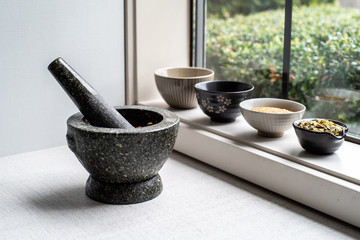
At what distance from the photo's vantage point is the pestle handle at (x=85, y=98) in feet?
4.28

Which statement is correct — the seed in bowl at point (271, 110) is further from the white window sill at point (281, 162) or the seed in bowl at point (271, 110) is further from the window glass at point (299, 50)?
the window glass at point (299, 50)

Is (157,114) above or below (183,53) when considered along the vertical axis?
below

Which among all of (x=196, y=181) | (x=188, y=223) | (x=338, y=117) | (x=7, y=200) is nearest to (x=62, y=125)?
(x=7, y=200)

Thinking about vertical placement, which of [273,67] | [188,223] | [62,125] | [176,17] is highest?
[176,17]

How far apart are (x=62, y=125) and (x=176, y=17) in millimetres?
619

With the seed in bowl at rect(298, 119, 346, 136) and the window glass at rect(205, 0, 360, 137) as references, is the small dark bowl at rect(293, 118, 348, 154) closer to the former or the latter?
the seed in bowl at rect(298, 119, 346, 136)

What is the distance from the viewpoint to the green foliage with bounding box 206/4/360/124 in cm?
163

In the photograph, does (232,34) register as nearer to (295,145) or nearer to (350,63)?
(350,63)

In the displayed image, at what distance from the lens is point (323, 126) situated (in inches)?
55.1

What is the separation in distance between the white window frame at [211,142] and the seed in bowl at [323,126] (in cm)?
8

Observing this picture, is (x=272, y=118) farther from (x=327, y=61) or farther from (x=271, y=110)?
(x=327, y=61)

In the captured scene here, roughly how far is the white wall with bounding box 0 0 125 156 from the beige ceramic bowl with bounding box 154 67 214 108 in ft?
0.63

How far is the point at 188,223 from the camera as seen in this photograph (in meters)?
1.28

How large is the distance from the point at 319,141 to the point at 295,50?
1.72 feet
